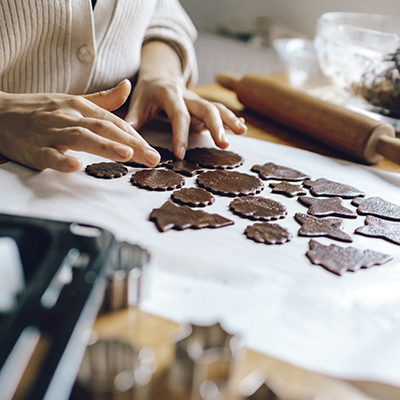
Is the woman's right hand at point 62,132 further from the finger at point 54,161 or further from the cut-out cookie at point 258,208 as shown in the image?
the cut-out cookie at point 258,208

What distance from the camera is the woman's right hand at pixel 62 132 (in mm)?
777

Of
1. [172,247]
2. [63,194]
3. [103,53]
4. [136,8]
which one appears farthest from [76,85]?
[172,247]

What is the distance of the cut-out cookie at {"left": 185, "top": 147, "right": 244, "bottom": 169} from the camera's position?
3.17ft

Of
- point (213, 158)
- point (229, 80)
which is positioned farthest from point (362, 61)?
point (213, 158)

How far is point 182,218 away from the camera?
2.39ft

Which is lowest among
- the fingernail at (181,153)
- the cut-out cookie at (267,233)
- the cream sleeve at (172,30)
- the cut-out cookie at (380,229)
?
the cut-out cookie at (380,229)

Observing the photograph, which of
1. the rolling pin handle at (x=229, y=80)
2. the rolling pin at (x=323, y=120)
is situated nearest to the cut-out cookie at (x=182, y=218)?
the rolling pin at (x=323, y=120)

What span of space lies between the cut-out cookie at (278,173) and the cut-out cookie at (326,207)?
0.10 metres

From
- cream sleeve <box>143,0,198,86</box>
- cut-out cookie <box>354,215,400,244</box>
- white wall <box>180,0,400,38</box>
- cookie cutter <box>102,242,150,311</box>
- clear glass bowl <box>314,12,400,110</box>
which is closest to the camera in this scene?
cookie cutter <box>102,242,150,311</box>

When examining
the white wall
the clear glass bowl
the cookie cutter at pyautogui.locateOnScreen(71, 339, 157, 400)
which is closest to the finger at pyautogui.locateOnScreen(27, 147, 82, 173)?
the cookie cutter at pyautogui.locateOnScreen(71, 339, 157, 400)

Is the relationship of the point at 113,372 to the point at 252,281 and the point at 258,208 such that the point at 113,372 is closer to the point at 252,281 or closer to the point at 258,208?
the point at 252,281

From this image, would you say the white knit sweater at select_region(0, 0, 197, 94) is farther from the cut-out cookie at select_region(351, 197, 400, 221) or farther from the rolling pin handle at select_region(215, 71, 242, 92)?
the cut-out cookie at select_region(351, 197, 400, 221)

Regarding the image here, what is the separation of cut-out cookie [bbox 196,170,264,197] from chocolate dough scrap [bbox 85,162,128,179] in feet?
0.52

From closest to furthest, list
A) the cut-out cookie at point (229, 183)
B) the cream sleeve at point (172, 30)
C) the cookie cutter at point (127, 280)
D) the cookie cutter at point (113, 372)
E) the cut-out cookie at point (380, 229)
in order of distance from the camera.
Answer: the cookie cutter at point (113, 372) < the cookie cutter at point (127, 280) < the cut-out cookie at point (380, 229) < the cut-out cookie at point (229, 183) < the cream sleeve at point (172, 30)
